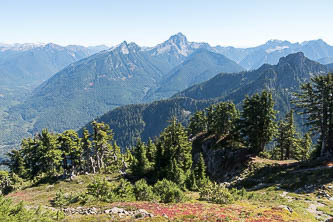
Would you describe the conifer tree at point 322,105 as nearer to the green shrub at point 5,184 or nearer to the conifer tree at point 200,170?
the conifer tree at point 200,170

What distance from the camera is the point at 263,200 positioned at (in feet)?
99.9

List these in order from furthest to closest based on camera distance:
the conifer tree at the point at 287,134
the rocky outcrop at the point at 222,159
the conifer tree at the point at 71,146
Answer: the conifer tree at the point at 287,134 → the conifer tree at the point at 71,146 → the rocky outcrop at the point at 222,159

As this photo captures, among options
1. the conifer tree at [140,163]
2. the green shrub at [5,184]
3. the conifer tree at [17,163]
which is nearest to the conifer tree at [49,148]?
the green shrub at [5,184]

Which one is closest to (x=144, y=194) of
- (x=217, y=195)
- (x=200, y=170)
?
(x=217, y=195)

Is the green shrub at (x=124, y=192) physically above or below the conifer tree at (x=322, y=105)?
below

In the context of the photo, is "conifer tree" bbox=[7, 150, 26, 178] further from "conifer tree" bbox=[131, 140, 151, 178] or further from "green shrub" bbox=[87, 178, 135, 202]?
"green shrub" bbox=[87, 178, 135, 202]

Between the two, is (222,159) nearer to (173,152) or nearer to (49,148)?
(173,152)

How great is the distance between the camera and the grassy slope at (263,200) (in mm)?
21844

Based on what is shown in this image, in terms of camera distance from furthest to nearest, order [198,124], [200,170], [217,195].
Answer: [198,124]
[200,170]
[217,195]

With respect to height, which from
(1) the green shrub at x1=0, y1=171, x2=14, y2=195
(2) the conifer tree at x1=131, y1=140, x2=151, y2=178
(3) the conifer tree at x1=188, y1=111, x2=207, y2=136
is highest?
(3) the conifer tree at x1=188, y1=111, x2=207, y2=136

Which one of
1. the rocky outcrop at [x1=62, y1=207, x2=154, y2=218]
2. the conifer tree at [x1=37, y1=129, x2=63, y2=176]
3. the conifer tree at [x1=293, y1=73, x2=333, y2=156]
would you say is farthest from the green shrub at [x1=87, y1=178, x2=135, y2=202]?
the conifer tree at [x1=293, y1=73, x2=333, y2=156]

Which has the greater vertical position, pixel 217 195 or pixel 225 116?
pixel 225 116

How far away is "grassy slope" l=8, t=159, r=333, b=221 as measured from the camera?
21844 millimetres

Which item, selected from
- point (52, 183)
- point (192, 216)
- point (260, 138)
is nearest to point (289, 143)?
point (260, 138)
